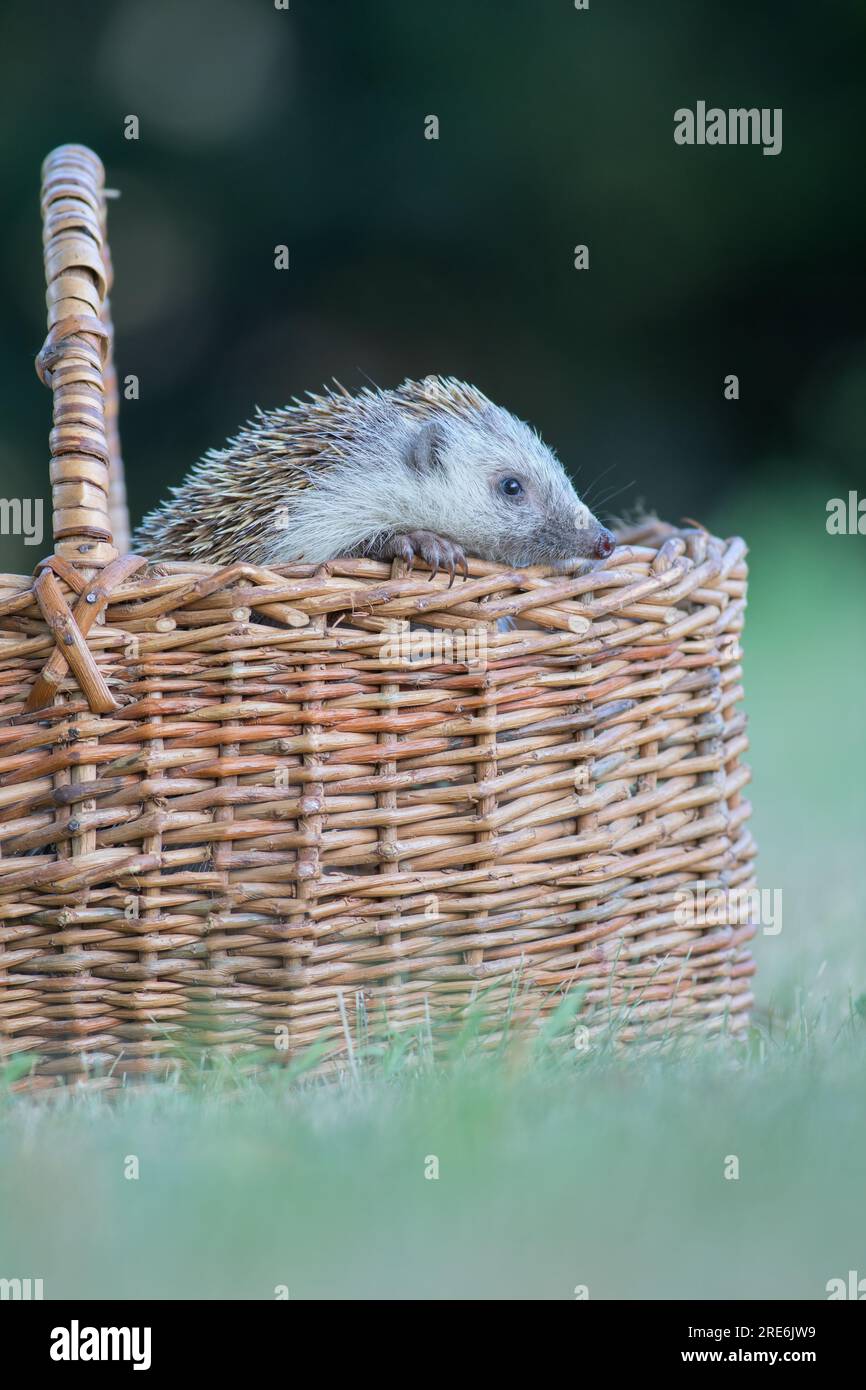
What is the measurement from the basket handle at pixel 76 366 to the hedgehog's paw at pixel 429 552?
43 centimetres

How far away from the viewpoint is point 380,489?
2410 mm

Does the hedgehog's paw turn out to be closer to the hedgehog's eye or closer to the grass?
the hedgehog's eye

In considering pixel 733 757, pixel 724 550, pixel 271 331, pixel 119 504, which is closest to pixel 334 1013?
pixel 733 757

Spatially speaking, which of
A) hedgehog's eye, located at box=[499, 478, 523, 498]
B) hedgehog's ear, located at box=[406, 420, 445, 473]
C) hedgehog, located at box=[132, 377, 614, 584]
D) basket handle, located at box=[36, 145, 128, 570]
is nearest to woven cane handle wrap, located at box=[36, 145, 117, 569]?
basket handle, located at box=[36, 145, 128, 570]

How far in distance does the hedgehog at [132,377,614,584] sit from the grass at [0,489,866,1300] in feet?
2.99

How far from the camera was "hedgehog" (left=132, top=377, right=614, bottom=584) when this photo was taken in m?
2.37

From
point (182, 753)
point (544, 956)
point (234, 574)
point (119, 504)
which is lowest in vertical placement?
point (544, 956)

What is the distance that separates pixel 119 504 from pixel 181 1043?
1.55 m

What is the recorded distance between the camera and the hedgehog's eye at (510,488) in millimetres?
2545

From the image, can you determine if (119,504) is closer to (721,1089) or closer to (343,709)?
(343,709)

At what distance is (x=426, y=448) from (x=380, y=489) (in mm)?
171

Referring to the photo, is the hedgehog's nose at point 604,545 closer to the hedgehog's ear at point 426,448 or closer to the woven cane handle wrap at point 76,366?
the hedgehog's ear at point 426,448

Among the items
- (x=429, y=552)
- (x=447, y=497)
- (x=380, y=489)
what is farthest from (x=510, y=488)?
(x=429, y=552)

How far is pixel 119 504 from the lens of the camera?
10.3ft
